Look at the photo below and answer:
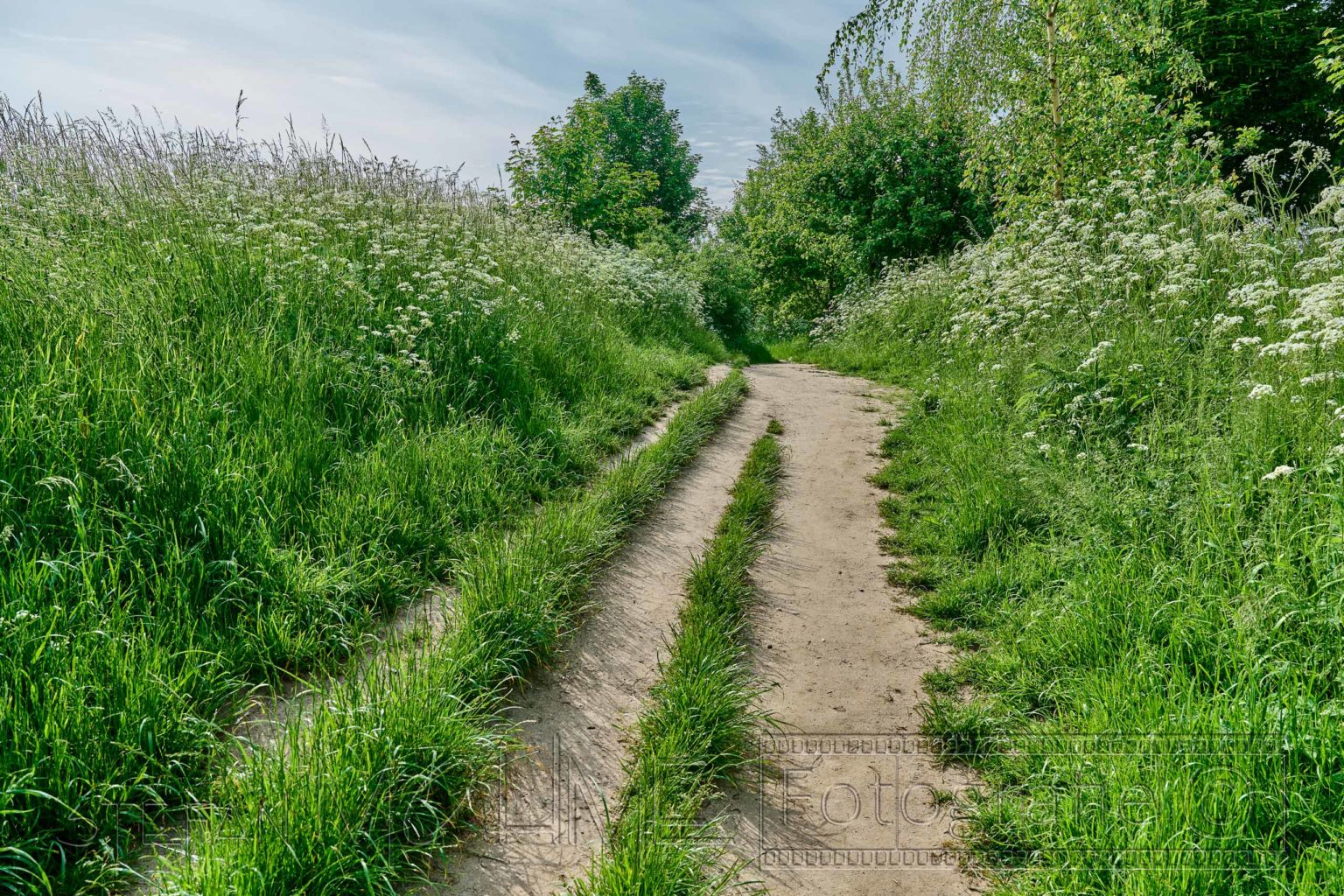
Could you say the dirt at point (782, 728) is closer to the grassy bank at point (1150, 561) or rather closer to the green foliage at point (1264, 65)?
the grassy bank at point (1150, 561)

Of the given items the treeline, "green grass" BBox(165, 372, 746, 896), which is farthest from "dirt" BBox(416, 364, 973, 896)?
the treeline

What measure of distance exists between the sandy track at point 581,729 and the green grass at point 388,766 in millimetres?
122

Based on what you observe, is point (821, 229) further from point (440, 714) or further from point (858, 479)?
point (440, 714)

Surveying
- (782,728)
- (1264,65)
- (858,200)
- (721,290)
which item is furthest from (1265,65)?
(782,728)

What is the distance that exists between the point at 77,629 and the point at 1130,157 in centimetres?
1050

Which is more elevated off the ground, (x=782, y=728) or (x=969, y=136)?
(x=969, y=136)

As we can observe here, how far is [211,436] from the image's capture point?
3.78 metres

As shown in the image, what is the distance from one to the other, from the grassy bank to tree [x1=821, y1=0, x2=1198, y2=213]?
1.63 meters

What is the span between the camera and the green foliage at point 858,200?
20297 millimetres

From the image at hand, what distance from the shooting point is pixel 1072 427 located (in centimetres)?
530

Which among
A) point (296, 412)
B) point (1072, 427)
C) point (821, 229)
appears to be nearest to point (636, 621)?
point (296, 412)

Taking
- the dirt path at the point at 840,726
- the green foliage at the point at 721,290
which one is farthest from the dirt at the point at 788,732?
the green foliage at the point at 721,290

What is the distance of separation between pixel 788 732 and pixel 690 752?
529 mm

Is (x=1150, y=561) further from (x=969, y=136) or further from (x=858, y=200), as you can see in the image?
(x=858, y=200)
